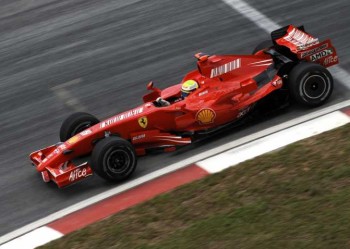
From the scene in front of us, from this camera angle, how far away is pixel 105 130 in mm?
10984

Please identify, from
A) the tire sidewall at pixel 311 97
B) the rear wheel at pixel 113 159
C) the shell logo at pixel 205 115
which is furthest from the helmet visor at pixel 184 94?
the tire sidewall at pixel 311 97

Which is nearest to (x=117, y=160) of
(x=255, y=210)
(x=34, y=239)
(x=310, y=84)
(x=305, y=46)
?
(x=34, y=239)

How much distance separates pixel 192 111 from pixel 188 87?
0.46 meters

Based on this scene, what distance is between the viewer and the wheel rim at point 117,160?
10570mm

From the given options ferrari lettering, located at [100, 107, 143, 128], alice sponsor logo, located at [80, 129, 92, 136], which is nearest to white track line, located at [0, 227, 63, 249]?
alice sponsor logo, located at [80, 129, 92, 136]

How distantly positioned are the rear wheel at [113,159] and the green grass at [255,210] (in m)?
1.24

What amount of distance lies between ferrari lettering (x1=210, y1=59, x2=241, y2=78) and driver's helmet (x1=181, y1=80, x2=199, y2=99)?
0.31 m

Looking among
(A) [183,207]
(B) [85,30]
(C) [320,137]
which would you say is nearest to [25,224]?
(A) [183,207]

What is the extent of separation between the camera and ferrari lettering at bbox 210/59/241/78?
11648mm

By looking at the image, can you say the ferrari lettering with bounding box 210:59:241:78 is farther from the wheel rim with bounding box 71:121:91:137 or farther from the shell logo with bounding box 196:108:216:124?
the wheel rim with bounding box 71:121:91:137

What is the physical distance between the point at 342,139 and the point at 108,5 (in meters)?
8.20

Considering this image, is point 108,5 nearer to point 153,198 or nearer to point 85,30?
point 85,30

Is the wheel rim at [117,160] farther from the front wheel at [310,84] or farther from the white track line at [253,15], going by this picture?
the white track line at [253,15]

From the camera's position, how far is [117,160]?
10648mm
